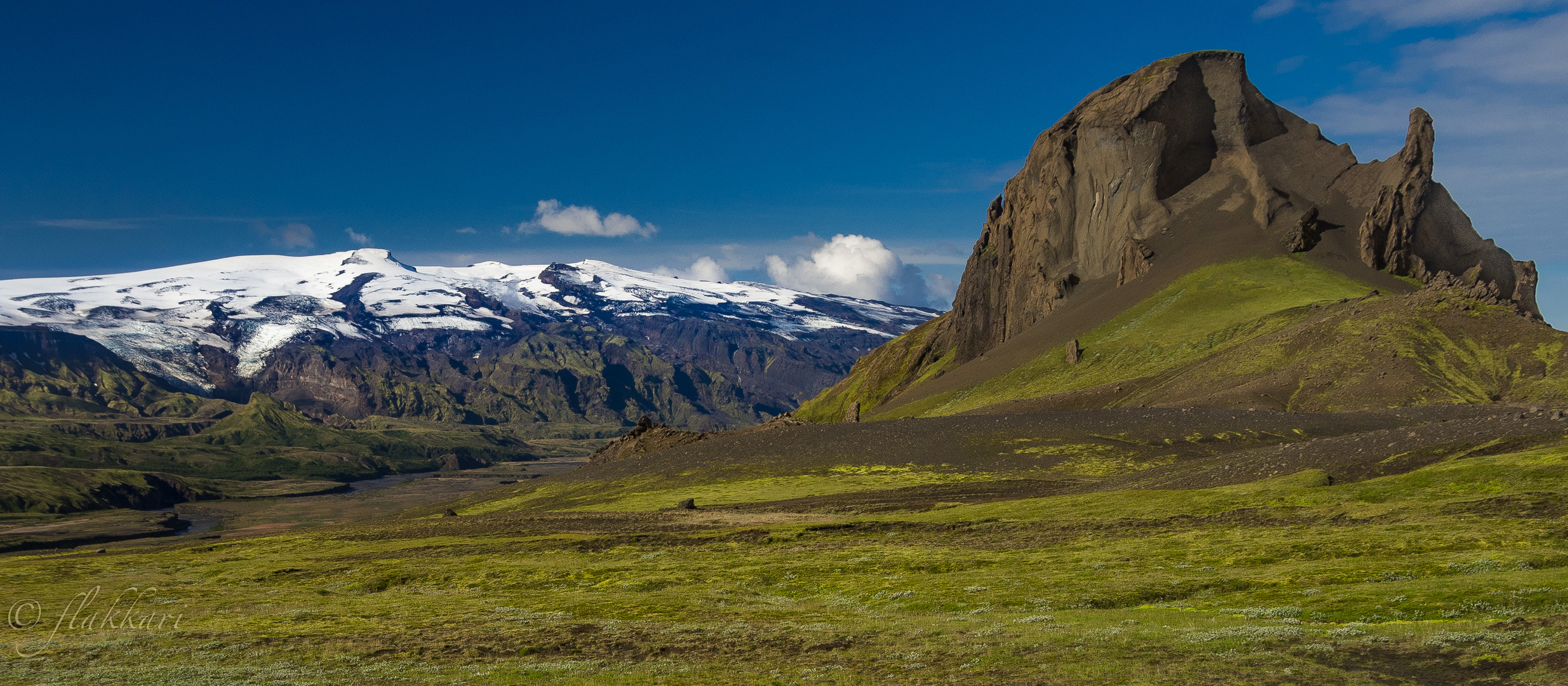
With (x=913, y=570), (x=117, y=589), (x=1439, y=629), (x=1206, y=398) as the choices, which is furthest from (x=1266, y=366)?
(x=117, y=589)

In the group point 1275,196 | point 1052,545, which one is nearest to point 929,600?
point 1052,545

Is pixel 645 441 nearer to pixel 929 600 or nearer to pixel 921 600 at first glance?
pixel 921 600

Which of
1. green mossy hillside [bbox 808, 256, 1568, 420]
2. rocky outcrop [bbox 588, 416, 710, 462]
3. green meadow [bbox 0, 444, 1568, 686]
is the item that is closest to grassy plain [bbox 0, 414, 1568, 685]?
green meadow [bbox 0, 444, 1568, 686]

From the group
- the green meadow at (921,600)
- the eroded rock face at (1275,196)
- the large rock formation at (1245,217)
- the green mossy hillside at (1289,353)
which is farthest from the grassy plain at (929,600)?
the eroded rock face at (1275,196)

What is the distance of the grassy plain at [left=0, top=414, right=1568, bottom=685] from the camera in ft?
95.1

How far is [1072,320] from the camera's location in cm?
18200

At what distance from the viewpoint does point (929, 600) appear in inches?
1724

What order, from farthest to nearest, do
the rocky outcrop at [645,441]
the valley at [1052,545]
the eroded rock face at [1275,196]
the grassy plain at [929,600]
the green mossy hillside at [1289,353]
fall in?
the eroded rock face at [1275,196]
the rocky outcrop at [645,441]
the green mossy hillside at [1289,353]
the valley at [1052,545]
the grassy plain at [929,600]

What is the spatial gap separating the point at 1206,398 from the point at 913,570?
80.4m

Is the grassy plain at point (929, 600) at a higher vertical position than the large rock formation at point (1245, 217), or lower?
lower

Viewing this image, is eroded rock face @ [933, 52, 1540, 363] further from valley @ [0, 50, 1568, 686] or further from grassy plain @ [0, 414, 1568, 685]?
grassy plain @ [0, 414, 1568, 685]

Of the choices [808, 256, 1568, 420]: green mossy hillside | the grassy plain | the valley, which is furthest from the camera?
[808, 256, 1568, 420]: green mossy hillside

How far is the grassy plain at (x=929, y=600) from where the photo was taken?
29.0 m

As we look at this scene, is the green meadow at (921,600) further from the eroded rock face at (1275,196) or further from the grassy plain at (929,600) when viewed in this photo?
A: the eroded rock face at (1275,196)
